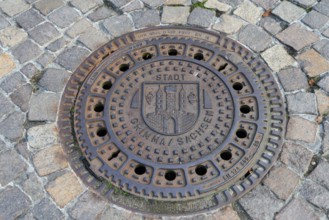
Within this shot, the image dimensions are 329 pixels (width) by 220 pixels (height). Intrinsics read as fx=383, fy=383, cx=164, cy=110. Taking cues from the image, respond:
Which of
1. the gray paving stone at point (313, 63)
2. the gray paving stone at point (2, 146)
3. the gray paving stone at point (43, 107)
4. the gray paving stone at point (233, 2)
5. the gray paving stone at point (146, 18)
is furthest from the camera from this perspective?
the gray paving stone at point (233, 2)

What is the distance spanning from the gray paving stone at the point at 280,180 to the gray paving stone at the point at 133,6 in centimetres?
183

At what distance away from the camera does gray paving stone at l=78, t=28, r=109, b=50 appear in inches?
125

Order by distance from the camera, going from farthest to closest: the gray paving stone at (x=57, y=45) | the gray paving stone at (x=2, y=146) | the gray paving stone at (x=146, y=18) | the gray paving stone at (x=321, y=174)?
the gray paving stone at (x=146, y=18)
the gray paving stone at (x=57, y=45)
the gray paving stone at (x=2, y=146)
the gray paving stone at (x=321, y=174)

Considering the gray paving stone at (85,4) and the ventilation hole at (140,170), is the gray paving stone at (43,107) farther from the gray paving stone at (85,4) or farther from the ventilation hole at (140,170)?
the gray paving stone at (85,4)

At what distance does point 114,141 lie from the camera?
263 cm

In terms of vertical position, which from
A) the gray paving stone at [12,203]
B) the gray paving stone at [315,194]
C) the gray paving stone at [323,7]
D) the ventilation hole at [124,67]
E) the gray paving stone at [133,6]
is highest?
the gray paving stone at [323,7]

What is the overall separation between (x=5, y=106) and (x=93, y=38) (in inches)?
35.2

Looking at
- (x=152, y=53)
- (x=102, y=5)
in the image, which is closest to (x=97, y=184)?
(x=152, y=53)

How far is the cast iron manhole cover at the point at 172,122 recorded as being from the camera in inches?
98.1

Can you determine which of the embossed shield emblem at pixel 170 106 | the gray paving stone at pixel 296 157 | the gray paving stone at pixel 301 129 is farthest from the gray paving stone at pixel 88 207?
the gray paving stone at pixel 301 129

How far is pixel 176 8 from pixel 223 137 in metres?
1.35

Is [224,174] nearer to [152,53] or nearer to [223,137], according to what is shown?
[223,137]

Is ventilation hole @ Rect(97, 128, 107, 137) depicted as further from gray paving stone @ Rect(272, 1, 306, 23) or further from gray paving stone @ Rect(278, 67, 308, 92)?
gray paving stone @ Rect(272, 1, 306, 23)

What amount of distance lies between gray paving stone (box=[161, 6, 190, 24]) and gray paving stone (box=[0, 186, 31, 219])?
1787 mm
